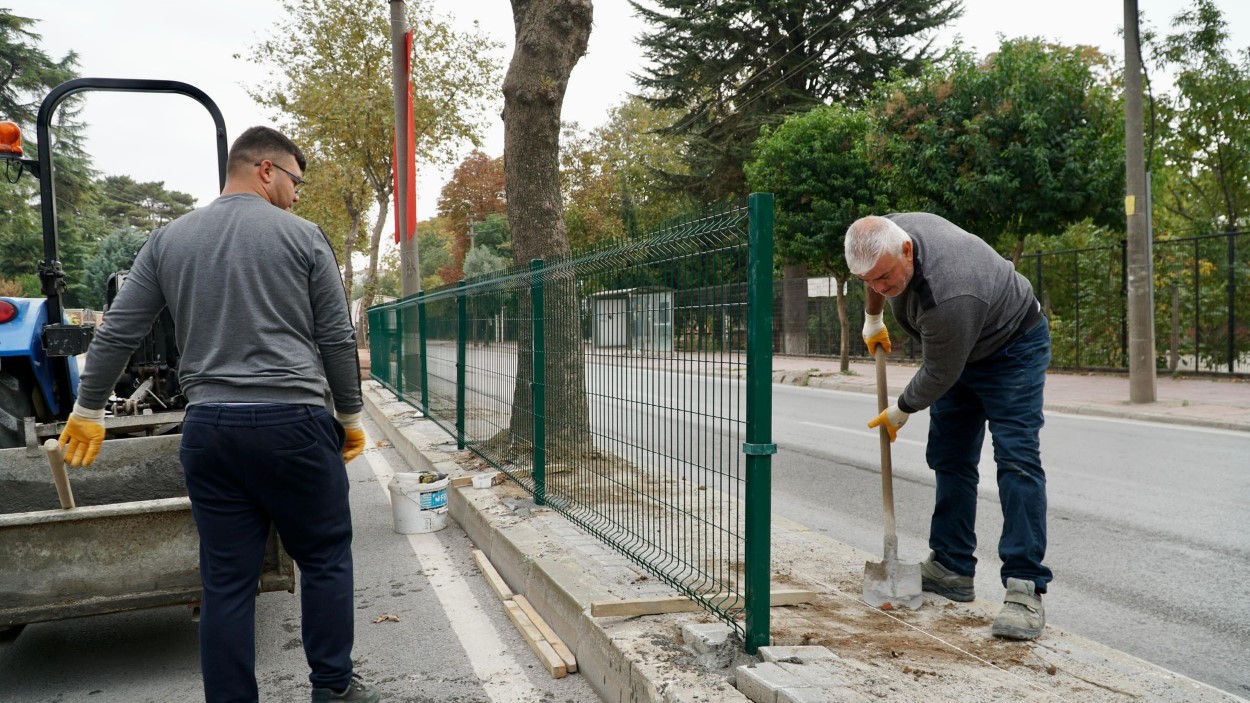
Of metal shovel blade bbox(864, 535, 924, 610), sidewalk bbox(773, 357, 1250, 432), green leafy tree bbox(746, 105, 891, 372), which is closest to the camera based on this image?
metal shovel blade bbox(864, 535, 924, 610)

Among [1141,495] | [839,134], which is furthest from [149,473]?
[839,134]

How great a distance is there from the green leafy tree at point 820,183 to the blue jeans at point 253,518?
1934 cm

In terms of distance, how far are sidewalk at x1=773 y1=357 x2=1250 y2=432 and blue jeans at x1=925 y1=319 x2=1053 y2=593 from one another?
852 centimetres

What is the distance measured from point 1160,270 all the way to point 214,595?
18.9 meters

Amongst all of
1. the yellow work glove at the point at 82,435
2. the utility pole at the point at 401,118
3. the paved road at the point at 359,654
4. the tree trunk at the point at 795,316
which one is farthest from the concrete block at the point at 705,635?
the tree trunk at the point at 795,316

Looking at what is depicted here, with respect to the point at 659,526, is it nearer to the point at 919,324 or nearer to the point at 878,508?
the point at 919,324

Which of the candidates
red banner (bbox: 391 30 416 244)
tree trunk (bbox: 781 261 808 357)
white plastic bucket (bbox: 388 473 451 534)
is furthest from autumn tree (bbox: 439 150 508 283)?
white plastic bucket (bbox: 388 473 451 534)

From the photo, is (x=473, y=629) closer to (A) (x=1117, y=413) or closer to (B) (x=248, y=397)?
(B) (x=248, y=397)

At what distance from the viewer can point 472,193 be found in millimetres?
61281

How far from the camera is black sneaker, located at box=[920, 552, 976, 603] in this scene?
3.96 m

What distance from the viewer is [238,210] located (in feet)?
10.0

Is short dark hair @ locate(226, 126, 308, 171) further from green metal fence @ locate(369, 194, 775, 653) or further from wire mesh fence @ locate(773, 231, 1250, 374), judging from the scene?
wire mesh fence @ locate(773, 231, 1250, 374)

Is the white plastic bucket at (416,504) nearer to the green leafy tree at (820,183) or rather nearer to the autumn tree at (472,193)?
the green leafy tree at (820,183)

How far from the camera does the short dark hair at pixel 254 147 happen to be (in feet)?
10.4
